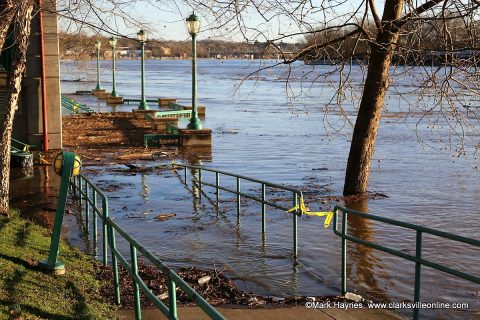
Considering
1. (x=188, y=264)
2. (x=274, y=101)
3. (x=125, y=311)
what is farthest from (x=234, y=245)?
(x=274, y=101)

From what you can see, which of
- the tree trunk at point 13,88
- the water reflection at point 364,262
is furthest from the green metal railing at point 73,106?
the water reflection at point 364,262

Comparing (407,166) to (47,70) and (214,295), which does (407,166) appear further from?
(214,295)

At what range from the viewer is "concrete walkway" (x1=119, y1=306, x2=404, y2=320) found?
621cm

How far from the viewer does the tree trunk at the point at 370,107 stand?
1286 centimetres

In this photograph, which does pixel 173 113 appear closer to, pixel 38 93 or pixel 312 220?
pixel 38 93

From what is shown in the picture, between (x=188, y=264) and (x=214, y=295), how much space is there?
62.5 inches

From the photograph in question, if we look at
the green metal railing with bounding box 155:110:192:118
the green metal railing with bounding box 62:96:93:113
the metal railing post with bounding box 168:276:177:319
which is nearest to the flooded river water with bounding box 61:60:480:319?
the metal railing post with bounding box 168:276:177:319

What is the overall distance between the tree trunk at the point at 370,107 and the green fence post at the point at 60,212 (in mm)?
7161

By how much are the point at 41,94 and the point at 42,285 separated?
42.5 ft

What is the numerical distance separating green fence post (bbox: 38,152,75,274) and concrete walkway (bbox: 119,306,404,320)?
50.3 inches

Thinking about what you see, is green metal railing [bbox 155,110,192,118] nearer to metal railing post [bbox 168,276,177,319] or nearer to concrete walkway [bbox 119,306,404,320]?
concrete walkway [bbox 119,306,404,320]

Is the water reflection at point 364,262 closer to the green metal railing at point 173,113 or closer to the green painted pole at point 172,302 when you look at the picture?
the green painted pole at point 172,302

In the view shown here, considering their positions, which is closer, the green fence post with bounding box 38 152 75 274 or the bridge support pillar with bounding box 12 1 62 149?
the green fence post with bounding box 38 152 75 274

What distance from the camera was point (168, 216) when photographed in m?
12.0
